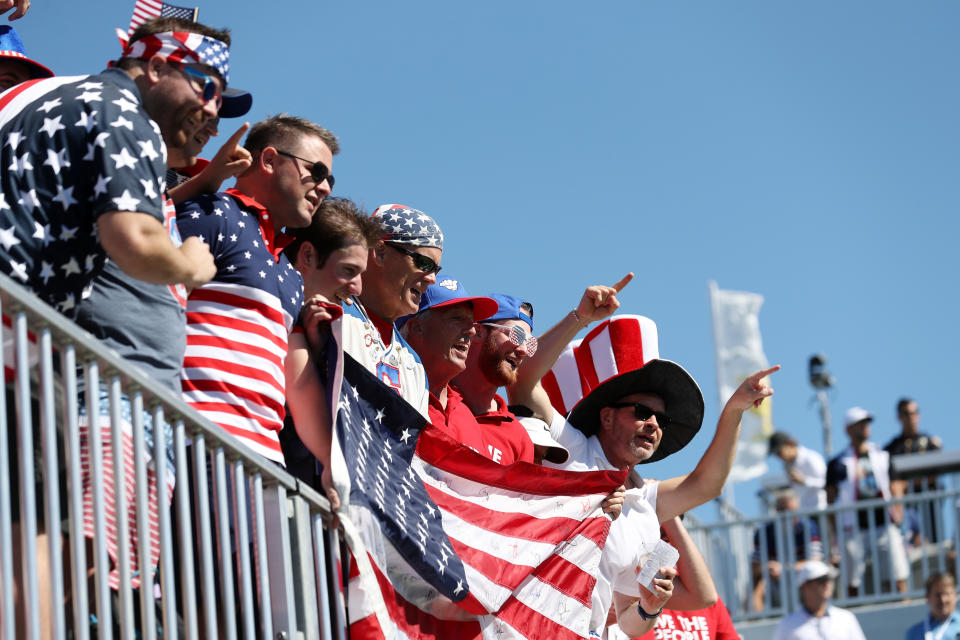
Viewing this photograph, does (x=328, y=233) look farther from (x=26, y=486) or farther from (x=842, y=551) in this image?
(x=842, y=551)

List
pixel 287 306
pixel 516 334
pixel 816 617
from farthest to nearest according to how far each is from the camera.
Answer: pixel 816 617, pixel 516 334, pixel 287 306

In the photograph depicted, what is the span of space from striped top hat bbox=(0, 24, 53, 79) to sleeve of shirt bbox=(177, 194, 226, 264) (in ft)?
4.14

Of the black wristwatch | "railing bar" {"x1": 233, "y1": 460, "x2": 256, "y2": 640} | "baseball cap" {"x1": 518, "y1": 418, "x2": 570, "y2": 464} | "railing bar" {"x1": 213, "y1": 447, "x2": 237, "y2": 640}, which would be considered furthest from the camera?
"baseball cap" {"x1": 518, "y1": 418, "x2": 570, "y2": 464}

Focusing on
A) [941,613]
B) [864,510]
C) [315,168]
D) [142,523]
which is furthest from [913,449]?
[142,523]

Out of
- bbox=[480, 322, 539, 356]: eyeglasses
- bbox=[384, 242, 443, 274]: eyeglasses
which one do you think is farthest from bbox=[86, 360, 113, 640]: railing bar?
bbox=[480, 322, 539, 356]: eyeglasses

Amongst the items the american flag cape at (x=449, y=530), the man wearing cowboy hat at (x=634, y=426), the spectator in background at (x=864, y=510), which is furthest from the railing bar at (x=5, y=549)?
the spectator in background at (x=864, y=510)

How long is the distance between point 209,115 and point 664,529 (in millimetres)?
3647

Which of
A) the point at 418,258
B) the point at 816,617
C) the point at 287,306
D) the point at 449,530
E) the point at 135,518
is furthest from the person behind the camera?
the point at 816,617

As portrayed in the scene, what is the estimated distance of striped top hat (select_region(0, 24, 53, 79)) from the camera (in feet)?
18.8

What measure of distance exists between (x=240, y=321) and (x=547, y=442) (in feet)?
8.22

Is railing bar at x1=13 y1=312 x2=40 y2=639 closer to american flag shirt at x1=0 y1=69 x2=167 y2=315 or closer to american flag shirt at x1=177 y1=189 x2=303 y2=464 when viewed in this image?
american flag shirt at x1=0 y1=69 x2=167 y2=315

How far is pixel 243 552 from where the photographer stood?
14.7 ft

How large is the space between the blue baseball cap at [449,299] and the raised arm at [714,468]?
1.20 m

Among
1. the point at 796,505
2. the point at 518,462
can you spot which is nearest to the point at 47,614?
the point at 518,462
